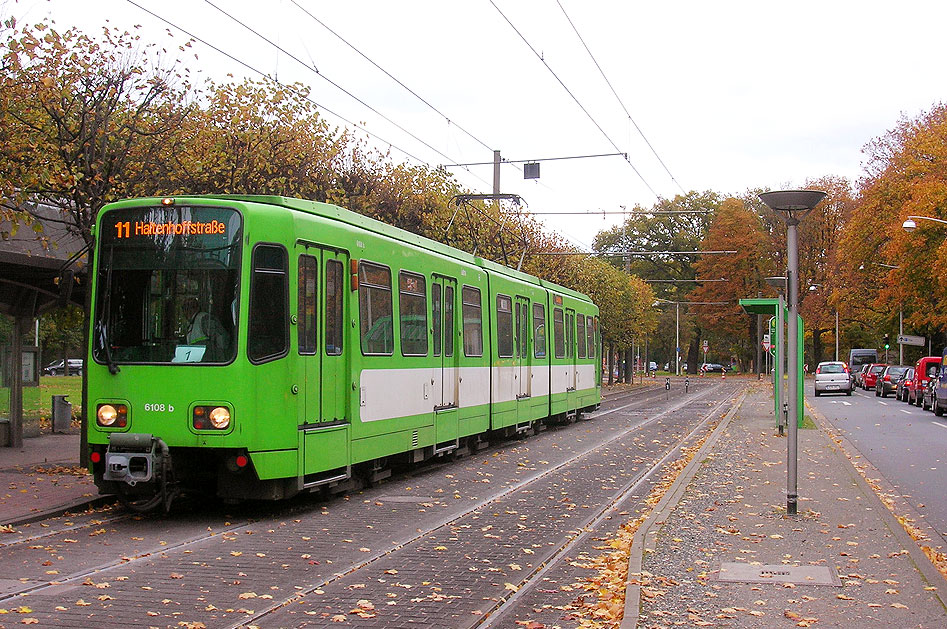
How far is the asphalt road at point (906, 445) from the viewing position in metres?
14.7

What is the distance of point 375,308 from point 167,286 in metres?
3.17

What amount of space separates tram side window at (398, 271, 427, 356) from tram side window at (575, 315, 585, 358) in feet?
43.9

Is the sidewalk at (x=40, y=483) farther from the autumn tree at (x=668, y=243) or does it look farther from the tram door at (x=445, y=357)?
the autumn tree at (x=668, y=243)

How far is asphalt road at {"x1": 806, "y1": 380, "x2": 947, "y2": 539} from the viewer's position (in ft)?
48.1

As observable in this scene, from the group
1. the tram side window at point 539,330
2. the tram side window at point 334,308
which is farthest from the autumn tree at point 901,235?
the tram side window at point 334,308

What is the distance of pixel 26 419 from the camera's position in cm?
2094

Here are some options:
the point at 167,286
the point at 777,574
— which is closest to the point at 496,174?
the point at 167,286

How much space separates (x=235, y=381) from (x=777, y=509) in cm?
612

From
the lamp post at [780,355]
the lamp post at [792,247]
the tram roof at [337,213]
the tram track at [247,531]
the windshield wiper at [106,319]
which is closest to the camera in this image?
the tram track at [247,531]

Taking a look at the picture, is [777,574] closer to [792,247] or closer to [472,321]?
[792,247]

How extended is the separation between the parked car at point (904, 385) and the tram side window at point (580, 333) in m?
21.0

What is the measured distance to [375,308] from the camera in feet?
45.5

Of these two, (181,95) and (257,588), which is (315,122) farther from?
(257,588)

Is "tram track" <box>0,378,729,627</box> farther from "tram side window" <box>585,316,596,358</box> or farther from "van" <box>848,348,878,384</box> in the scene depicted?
"van" <box>848,348,878,384</box>
